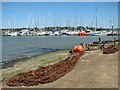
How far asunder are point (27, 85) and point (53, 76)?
178 centimetres

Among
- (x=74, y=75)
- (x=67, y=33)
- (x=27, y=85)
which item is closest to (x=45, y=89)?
(x=27, y=85)

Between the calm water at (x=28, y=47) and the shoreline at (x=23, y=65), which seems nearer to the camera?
the shoreline at (x=23, y=65)

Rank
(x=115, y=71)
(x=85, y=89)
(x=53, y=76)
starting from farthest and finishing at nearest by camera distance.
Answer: (x=115, y=71), (x=53, y=76), (x=85, y=89)

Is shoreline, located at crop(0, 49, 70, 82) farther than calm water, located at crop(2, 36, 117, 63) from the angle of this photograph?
No

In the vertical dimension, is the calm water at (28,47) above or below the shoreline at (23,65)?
below

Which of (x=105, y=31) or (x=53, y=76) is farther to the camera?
(x=105, y=31)

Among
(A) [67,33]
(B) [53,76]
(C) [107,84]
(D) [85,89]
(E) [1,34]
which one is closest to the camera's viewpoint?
(D) [85,89]

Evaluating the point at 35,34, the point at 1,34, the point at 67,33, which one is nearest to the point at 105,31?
the point at 67,33

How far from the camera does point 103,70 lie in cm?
1438

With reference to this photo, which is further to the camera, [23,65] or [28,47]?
[28,47]

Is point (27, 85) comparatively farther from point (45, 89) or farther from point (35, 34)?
point (35, 34)

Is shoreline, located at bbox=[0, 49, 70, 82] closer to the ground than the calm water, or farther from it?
farther from it

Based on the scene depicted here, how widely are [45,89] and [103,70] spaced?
4.81m

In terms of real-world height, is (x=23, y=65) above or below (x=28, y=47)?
above
